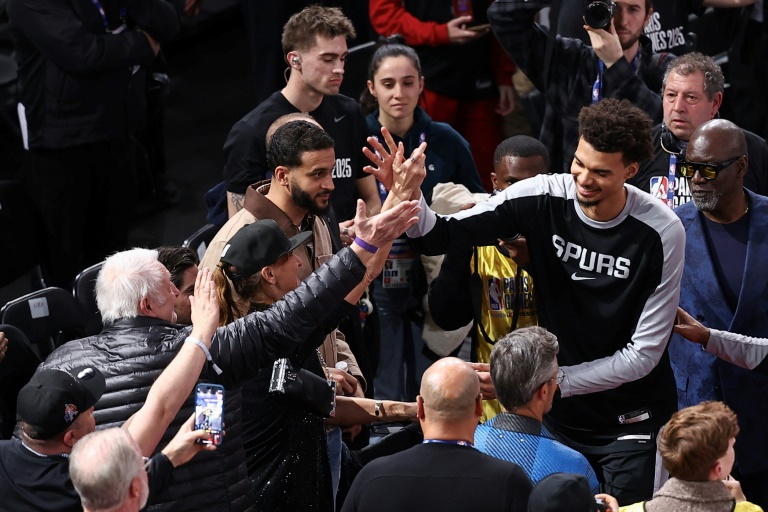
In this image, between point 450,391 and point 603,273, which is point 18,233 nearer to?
point 603,273

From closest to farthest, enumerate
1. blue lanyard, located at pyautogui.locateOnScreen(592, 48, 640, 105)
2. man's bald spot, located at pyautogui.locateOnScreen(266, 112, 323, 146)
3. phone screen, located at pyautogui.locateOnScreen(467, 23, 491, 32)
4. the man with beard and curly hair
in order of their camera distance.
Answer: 1. the man with beard and curly hair
2. man's bald spot, located at pyautogui.locateOnScreen(266, 112, 323, 146)
3. blue lanyard, located at pyautogui.locateOnScreen(592, 48, 640, 105)
4. phone screen, located at pyautogui.locateOnScreen(467, 23, 491, 32)

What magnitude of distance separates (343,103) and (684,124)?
5.91 ft

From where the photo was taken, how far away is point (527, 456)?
12.1 feet

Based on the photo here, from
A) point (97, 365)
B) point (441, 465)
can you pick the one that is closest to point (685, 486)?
point (441, 465)

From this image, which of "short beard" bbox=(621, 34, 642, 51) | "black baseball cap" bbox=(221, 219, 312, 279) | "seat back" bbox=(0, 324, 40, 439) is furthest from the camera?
"short beard" bbox=(621, 34, 642, 51)

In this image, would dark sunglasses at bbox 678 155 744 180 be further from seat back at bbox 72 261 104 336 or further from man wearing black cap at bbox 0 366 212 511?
seat back at bbox 72 261 104 336

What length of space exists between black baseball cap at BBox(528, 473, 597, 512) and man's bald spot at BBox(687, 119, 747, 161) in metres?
2.21

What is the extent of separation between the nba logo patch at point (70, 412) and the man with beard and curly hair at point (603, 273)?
60.1 inches

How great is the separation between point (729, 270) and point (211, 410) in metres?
2.47

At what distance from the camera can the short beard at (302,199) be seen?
16.0 feet

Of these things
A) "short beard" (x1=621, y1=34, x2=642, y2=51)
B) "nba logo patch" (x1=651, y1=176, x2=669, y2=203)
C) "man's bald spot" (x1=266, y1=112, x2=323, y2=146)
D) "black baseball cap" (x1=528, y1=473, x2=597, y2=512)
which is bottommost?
"nba logo patch" (x1=651, y1=176, x2=669, y2=203)

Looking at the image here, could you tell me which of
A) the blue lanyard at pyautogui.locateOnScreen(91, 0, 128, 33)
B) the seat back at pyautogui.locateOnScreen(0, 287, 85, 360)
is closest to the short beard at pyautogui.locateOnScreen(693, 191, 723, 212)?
the seat back at pyautogui.locateOnScreen(0, 287, 85, 360)

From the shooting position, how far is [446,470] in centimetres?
333

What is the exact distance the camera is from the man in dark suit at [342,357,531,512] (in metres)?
3.29
